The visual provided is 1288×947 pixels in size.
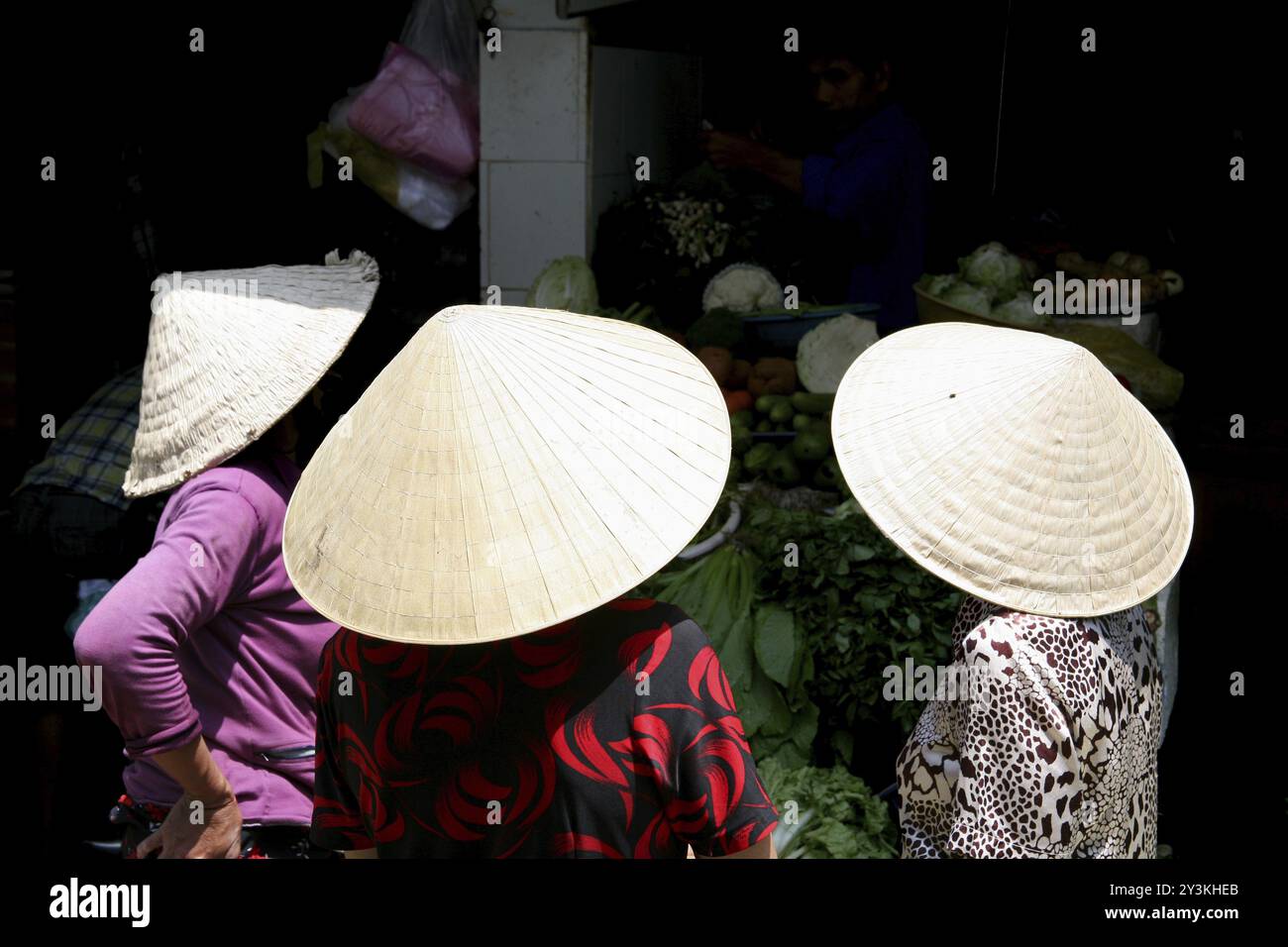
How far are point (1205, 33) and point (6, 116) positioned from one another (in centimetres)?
549

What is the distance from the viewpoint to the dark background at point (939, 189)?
13.8 ft

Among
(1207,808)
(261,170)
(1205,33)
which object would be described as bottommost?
(1207,808)

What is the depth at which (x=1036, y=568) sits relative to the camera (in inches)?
77.0

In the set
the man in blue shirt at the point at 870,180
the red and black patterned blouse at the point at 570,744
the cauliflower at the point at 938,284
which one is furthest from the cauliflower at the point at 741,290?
the red and black patterned blouse at the point at 570,744

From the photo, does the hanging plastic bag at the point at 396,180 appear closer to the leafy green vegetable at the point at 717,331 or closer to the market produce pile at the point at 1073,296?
the leafy green vegetable at the point at 717,331

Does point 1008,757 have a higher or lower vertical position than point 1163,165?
lower

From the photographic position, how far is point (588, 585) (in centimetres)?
163

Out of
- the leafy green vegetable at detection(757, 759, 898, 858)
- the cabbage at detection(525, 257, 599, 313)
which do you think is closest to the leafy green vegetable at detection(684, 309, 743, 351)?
the cabbage at detection(525, 257, 599, 313)

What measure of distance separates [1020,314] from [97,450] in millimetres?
3473

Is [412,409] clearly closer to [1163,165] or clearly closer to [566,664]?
[566,664]

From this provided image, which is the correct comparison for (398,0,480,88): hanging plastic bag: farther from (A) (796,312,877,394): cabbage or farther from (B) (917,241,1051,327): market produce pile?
(B) (917,241,1051,327): market produce pile

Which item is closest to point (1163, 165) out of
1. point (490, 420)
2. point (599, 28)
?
point (599, 28)

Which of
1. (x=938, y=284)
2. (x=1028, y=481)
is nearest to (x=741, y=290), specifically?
(x=938, y=284)

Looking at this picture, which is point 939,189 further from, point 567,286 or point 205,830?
point 205,830
